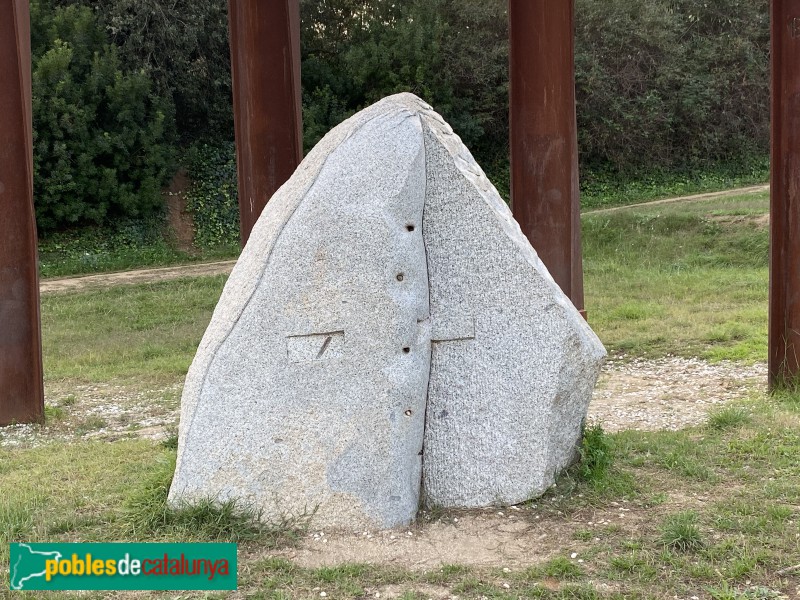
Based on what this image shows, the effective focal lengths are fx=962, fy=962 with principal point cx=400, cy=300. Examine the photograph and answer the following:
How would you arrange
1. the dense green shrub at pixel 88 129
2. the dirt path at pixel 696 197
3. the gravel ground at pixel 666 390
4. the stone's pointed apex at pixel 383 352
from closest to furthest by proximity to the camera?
the stone's pointed apex at pixel 383 352 < the gravel ground at pixel 666 390 < the dense green shrub at pixel 88 129 < the dirt path at pixel 696 197

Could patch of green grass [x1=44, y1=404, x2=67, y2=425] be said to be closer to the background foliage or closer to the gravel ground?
the gravel ground

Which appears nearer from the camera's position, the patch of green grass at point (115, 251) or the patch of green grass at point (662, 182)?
the patch of green grass at point (115, 251)

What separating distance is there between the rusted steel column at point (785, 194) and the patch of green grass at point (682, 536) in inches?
115

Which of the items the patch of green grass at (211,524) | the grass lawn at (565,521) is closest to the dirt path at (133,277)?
the grass lawn at (565,521)

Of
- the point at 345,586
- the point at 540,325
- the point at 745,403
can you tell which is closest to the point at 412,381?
the point at 540,325

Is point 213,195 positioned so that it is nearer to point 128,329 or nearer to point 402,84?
point 402,84

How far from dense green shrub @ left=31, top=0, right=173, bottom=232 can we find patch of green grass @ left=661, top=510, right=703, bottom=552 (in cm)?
1627

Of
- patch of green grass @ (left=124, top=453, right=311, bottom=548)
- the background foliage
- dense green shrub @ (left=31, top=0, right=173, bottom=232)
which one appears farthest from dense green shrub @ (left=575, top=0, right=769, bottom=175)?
patch of green grass @ (left=124, top=453, right=311, bottom=548)

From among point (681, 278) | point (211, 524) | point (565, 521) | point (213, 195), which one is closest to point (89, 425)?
point (211, 524)

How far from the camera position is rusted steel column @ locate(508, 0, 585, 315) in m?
7.49

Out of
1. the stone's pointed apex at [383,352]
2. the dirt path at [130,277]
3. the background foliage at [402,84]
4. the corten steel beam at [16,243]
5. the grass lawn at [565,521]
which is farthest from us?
the background foliage at [402,84]

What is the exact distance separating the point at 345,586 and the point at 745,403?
3746 mm

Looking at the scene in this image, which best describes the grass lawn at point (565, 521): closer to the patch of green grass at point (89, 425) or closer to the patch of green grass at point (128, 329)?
the patch of green grass at point (89, 425)

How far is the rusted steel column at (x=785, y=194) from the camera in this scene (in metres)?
6.61
